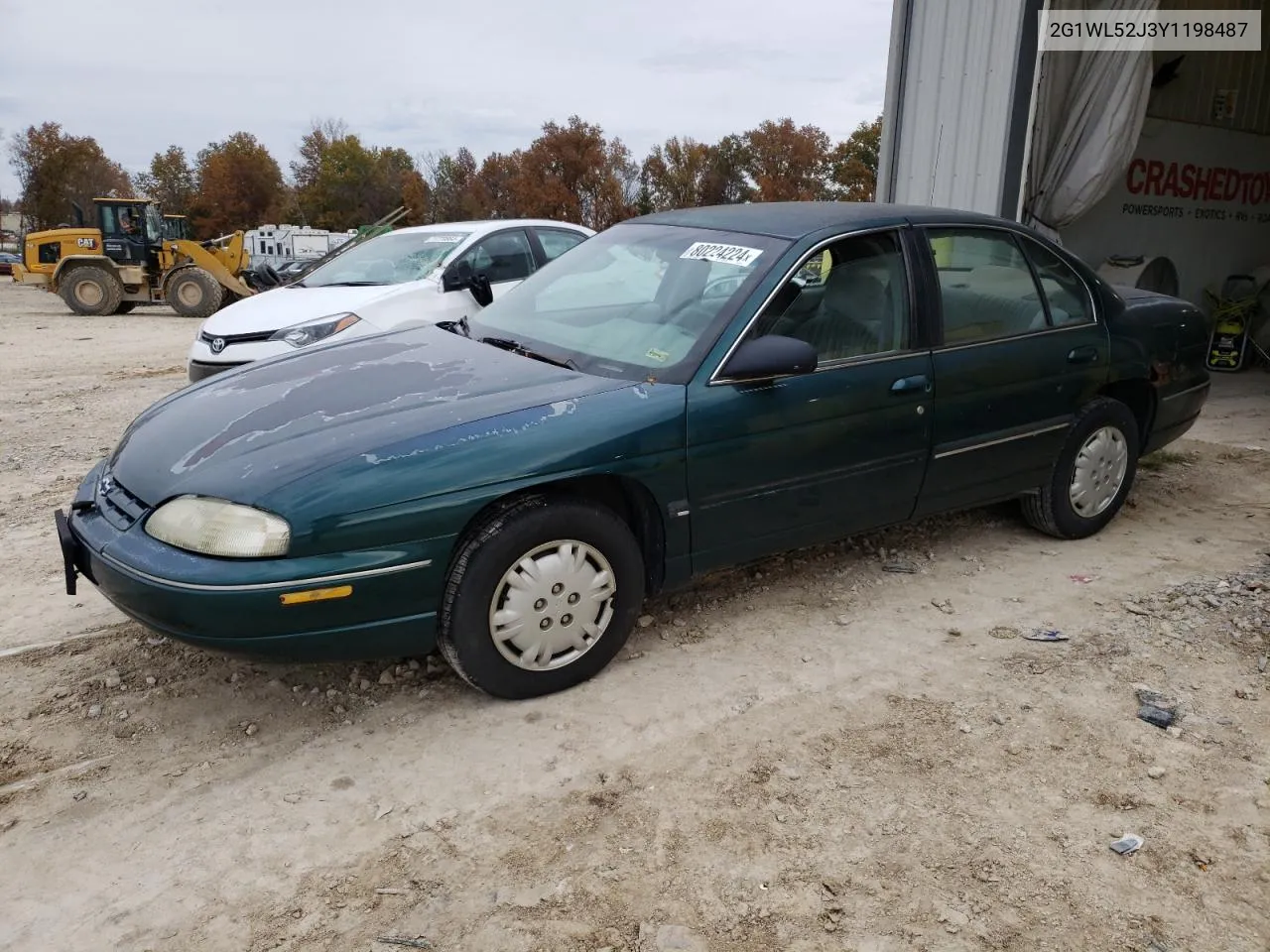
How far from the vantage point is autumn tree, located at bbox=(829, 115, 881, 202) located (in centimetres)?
4103

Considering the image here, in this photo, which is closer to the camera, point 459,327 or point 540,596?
point 540,596

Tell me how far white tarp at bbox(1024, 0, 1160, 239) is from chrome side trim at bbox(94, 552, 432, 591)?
705cm

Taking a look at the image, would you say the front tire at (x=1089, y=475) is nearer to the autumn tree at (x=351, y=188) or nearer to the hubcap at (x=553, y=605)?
the hubcap at (x=553, y=605)

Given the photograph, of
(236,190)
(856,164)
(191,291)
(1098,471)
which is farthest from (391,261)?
(236,190)

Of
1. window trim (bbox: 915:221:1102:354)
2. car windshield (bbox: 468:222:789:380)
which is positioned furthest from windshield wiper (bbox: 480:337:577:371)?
window trim (bbox: 915:221:1102:354)

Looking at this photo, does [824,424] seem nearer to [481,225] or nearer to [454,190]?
[481,225]

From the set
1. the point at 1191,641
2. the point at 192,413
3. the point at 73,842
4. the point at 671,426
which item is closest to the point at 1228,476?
the point at 1191,641

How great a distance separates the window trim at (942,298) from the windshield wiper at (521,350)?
149cm

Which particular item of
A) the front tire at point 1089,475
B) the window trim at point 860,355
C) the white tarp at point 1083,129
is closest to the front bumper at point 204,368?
the window trim at point 860,355

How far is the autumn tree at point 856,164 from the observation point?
135ft

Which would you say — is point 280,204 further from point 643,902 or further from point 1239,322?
point 643,902

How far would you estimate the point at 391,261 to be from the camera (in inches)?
284

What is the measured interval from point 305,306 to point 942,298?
4.63 meters

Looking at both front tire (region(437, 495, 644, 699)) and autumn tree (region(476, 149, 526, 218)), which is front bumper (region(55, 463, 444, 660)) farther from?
autumn tree (region(476, 149, 526, 218))
